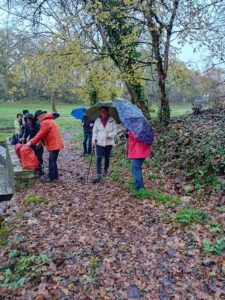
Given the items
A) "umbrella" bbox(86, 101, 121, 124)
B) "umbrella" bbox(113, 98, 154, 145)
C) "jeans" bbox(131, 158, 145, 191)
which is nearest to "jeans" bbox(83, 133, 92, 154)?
"umbrella" bbox(86, 101, 121, 124)

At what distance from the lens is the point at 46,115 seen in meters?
8.55

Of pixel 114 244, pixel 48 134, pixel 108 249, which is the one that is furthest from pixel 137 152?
pixel 48 134

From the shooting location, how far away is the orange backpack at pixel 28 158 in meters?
8.86

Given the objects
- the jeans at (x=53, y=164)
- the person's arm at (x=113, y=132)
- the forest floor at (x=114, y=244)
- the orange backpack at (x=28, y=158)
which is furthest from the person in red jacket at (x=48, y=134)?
the person's arm at (x=113, y=132)

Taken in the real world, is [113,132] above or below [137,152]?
above

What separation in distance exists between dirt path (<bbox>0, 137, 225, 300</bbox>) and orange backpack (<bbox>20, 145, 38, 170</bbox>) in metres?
1.21

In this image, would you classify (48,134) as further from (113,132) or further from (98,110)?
(113,132)

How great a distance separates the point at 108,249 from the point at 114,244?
18cm

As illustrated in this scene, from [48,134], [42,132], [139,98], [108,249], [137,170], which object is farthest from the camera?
[139,98]

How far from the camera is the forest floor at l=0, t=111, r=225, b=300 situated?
4.33 meters

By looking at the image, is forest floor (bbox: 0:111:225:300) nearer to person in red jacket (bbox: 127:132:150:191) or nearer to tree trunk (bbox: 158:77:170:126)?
person in red jacket (bbox: 127:132:150:191)

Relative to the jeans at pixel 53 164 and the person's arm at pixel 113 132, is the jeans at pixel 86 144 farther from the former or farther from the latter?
the person's arm at pixel 113 132

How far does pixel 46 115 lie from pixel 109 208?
3.12 m

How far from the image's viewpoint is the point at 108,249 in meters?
5.23
